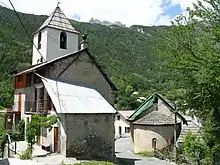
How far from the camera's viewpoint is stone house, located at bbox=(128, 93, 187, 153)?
34.9m

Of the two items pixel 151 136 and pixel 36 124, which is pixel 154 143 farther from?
pixel 36 124

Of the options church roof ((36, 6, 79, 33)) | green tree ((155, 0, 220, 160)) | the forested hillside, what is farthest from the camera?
the forested hillside

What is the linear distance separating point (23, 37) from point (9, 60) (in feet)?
111

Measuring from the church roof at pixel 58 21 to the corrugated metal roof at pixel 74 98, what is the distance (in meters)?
7.42

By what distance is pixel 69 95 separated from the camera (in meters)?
25.4

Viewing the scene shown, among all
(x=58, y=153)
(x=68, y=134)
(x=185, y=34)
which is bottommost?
(x=58, y=153)

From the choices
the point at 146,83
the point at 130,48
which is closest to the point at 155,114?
the point at 146,83

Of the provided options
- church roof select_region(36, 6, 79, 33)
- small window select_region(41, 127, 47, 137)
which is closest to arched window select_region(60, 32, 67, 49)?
church roof select_region(36, 6, 79, 33)

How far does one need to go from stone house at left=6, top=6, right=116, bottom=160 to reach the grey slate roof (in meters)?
7.18

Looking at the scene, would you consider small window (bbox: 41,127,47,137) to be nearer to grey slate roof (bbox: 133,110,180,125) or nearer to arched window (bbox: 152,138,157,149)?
grey slate roof (bbox: 133,110,180,125)

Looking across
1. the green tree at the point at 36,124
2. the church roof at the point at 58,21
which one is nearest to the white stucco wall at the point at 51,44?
the church roof at the point at 58,21

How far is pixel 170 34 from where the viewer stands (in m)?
20.8

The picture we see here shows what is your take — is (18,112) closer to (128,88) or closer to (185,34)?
(185,34)

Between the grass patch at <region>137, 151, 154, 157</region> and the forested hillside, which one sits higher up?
the forested hillside
